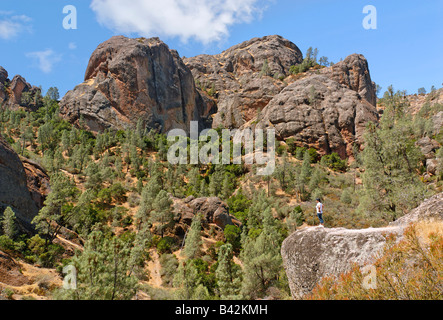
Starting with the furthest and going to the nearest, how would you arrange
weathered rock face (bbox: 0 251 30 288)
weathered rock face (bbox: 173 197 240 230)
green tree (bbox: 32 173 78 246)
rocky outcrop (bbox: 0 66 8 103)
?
rocky outcrop (bbox: 0 66 8 103) → weathered rock face (bbox: 173 197 240 230) → green tree (bbox: 32 173 78 246) → weathered rock face (bbox: 0 251 30 288)

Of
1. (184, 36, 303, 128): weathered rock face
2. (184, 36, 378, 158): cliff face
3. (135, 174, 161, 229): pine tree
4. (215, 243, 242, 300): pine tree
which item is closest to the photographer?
(215, 243, 242, 300): pine tree

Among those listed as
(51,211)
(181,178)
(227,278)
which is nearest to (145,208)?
(51,211)

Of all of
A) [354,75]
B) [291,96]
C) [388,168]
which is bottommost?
[388,168]

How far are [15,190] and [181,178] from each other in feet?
118

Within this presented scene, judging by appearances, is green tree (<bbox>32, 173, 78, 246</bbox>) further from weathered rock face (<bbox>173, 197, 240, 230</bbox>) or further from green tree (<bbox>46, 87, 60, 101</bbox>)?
green tree (<bbox>46, 87, 60, 101</bbox>)

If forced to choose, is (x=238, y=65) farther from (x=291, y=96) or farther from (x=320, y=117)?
(x=320, y=117)

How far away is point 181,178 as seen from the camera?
58688 mm

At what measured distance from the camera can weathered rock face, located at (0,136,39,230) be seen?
922 inches

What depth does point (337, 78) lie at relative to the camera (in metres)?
107

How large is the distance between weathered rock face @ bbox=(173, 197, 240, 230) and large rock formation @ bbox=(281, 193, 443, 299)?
27531 mm

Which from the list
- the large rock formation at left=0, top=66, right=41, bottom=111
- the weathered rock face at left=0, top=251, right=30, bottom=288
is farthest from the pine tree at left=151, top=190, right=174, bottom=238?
the large rock formation at left=0, top=66, right=41, bottom=111

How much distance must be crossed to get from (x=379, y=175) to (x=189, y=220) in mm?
27046
